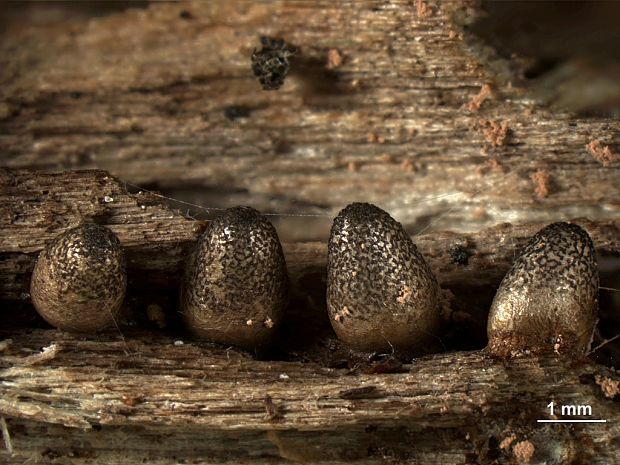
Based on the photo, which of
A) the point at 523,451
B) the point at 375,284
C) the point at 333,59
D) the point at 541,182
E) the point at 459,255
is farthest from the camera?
the point at 333,59

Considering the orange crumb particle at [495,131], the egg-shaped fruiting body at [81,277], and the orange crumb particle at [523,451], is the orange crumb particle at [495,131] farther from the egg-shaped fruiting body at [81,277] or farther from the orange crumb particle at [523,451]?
the egg-shaped fruiting body at [81,277]

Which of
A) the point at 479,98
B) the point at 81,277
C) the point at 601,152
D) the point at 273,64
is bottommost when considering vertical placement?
the point at 81,277

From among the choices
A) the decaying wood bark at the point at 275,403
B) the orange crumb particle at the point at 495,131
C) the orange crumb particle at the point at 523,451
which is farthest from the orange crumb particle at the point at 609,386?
the orange crumb particle at the point at 495,131

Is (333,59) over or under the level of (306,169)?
over

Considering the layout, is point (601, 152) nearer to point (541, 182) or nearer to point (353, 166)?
point (541, 182)

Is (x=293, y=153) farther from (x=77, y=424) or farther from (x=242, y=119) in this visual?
(x=77, y=424)

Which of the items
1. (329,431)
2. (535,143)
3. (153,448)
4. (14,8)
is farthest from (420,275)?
(14,8)

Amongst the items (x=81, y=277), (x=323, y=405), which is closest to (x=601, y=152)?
(x=323, y=405)
